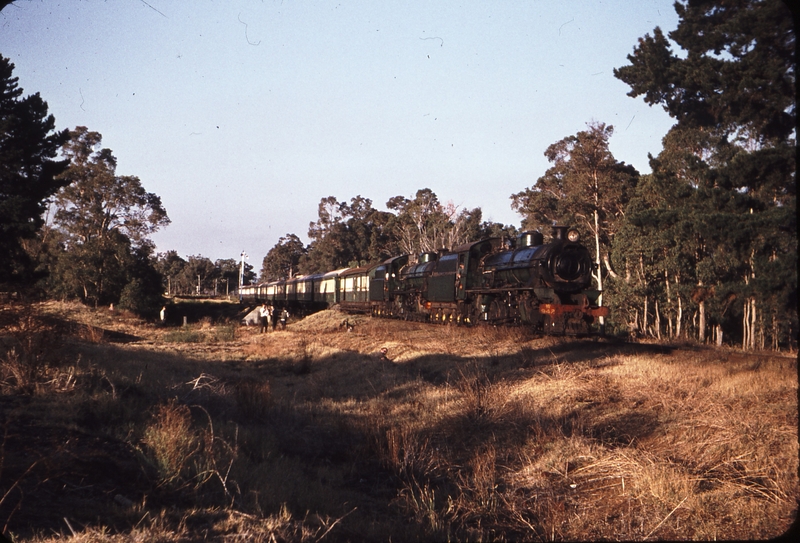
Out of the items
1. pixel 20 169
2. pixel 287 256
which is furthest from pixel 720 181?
pixel 287 256

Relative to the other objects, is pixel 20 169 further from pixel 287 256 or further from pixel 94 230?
pixel 287 256

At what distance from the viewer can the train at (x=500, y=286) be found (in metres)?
19.5

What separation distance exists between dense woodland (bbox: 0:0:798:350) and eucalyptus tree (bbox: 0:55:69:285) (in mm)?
70

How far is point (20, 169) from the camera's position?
2241cm

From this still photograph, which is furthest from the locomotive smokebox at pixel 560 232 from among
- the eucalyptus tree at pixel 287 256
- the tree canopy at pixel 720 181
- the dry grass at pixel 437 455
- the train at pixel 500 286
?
the eucalyptus tree at pixel 287 256

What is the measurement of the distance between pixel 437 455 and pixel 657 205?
97.1 feet

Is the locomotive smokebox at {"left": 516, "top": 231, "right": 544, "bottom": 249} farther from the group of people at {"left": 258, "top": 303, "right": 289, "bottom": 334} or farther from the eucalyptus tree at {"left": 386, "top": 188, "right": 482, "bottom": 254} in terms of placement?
the eucalyptus tree at {"left": 386, "top": 188, "right": 482, "bottom": 254}

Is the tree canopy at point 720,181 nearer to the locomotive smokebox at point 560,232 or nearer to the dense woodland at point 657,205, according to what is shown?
the dense woodland at point 657,205

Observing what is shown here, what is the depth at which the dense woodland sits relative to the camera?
1431 cm

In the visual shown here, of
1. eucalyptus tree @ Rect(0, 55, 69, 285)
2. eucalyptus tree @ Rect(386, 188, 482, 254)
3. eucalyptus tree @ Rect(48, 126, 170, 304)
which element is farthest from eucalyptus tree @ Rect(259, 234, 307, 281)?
eucalyptus tree @ Rect(0, 55, 69, 285)

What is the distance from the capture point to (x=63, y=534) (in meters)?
5.35

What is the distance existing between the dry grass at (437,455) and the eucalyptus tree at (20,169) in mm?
8952

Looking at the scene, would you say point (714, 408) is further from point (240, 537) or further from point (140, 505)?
point (140, 505)

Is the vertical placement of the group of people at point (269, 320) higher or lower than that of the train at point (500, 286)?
lower
